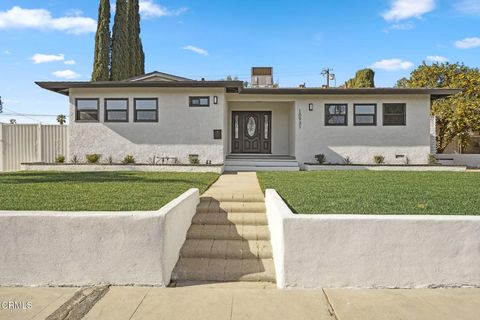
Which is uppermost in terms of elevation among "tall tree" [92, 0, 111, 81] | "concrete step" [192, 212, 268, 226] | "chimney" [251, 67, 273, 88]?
"tall tree" [92, 0, 111, 81]

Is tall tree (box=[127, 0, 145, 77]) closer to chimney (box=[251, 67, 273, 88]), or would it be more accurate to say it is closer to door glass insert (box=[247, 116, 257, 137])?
chimney (box=[251, 67, 273, 88])

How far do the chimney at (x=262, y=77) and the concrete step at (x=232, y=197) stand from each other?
14261 millimetres

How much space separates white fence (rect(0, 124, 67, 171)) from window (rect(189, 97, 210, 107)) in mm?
5815

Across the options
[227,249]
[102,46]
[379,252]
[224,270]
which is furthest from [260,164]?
[102,46]

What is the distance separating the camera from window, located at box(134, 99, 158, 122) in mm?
14531

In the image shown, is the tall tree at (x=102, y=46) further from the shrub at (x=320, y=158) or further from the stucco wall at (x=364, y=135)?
the shrub at (x=320, y=158)

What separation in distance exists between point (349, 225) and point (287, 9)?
49.6 feet

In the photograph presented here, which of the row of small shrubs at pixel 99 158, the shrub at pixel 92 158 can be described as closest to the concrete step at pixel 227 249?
the row of small shrubs at pixel 99 158

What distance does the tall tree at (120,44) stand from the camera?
2745 centimetres

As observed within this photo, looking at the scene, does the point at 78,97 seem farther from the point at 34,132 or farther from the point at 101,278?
the point at 101,278

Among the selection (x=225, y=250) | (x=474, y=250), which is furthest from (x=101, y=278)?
(x=474, y=250)

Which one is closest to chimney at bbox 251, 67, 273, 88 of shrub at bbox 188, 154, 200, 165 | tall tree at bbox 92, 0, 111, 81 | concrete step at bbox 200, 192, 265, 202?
shrub at bbox 188, 154, 200, 165

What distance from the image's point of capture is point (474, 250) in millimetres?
4102

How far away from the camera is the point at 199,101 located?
14.3 meters
